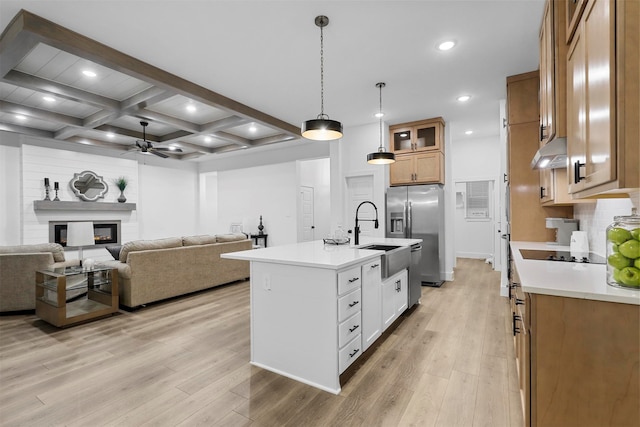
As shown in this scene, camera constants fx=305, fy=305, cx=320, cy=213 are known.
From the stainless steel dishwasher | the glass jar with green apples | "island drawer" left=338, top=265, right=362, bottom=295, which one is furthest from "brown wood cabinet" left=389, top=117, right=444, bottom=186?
the glass jar with green apples

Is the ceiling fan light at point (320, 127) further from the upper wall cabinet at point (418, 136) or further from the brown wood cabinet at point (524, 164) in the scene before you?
the upper wall cabinet at point (418, 136)

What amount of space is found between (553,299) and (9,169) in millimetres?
8543

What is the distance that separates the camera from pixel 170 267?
416cm

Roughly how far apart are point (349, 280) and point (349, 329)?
361 mm

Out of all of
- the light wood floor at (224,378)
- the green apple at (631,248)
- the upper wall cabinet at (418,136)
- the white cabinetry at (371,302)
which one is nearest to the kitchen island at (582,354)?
the green apple at (631,248)

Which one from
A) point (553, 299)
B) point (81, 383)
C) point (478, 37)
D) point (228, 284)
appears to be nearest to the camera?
point (553, 299)

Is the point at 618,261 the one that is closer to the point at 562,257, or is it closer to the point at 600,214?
the point at 562,257

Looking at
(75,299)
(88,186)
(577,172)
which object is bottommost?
(75,299)

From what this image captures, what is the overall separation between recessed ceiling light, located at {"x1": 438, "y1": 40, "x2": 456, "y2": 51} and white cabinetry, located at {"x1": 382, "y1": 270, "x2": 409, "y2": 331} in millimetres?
2341

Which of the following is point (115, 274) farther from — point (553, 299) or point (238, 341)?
point (553, 299)

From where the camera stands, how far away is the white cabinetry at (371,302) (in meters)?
2.49

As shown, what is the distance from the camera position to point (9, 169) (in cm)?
595

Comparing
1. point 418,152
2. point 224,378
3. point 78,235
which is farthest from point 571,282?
point 78,235

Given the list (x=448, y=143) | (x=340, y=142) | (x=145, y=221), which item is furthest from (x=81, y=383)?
(x=145, y=221)
